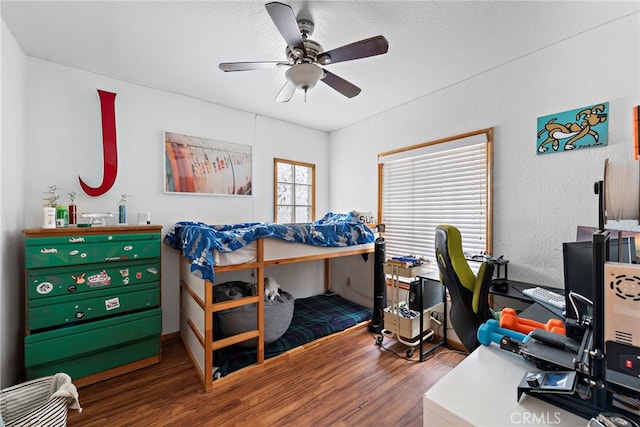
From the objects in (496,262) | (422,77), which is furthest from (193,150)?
(496,262)

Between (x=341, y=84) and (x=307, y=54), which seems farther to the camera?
(x=341, y=84)

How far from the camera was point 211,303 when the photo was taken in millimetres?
1982

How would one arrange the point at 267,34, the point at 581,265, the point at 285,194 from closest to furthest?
1. the point at 581,265
2. the point at 267,34
3. the point at 285,194

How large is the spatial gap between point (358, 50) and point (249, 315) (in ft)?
7.29

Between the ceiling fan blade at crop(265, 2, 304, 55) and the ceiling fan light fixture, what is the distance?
11 cm

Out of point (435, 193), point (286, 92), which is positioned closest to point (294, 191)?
point (286, 92)

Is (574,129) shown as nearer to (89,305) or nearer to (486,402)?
(486,402)

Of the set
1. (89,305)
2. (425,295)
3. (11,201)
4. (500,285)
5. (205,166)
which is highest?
(205,166)

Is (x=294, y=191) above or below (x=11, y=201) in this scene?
above

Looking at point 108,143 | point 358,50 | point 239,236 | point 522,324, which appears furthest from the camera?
point 108,143

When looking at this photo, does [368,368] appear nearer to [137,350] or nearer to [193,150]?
[137,350]

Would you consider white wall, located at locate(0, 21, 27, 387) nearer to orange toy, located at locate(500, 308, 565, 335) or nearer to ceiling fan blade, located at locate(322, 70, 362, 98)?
ceiling fan blade, located at locate(322, 70, 362, 98)

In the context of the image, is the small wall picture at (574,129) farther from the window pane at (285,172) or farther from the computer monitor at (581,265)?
the window pane at (285,172)

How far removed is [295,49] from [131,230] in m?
1.94
